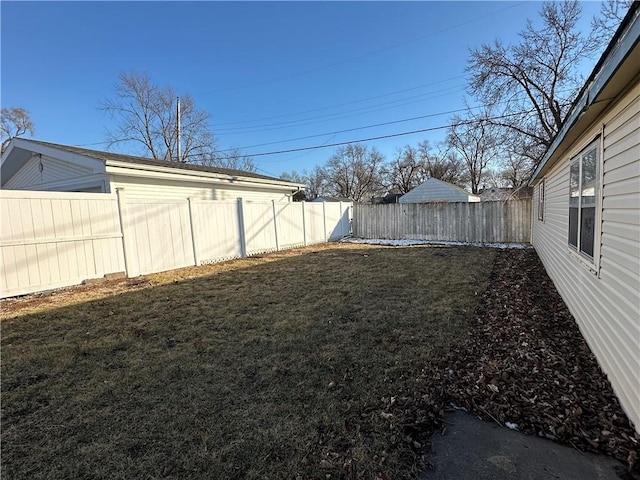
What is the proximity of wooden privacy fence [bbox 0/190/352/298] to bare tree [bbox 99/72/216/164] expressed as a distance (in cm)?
1505

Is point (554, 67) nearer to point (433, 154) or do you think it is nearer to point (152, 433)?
point (152, 433)

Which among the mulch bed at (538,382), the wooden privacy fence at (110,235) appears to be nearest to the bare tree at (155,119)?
the wooden privacy fence at (110,235)

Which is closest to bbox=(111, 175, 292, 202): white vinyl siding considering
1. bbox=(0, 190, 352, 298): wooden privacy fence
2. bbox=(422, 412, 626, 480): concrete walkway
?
bbox=(0, 190, 352, 298): wooden privacy fence

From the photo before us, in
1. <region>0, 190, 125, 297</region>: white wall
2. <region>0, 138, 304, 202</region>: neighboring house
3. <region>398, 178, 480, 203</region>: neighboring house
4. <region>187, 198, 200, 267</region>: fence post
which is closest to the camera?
<region>0, 190, 125, 297</region>: white wall

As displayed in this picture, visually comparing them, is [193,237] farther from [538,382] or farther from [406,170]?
[406,170]

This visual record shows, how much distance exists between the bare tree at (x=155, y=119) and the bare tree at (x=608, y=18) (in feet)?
72.4

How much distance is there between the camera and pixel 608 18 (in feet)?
34.9

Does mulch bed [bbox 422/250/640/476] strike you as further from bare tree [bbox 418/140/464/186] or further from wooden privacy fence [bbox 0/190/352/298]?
bare tree [bbox 418/140/464/186]

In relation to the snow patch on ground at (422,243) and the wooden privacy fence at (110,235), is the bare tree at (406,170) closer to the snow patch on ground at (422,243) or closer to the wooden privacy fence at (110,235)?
the snow patch on ground at (422,243)

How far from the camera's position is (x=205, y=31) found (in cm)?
1104

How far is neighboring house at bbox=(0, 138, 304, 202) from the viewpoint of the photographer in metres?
7.41

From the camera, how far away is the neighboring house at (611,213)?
1886 millimetres

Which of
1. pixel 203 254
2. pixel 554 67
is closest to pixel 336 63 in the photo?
pixel 554 67

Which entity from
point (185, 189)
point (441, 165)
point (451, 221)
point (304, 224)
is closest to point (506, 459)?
point (185, 189)
